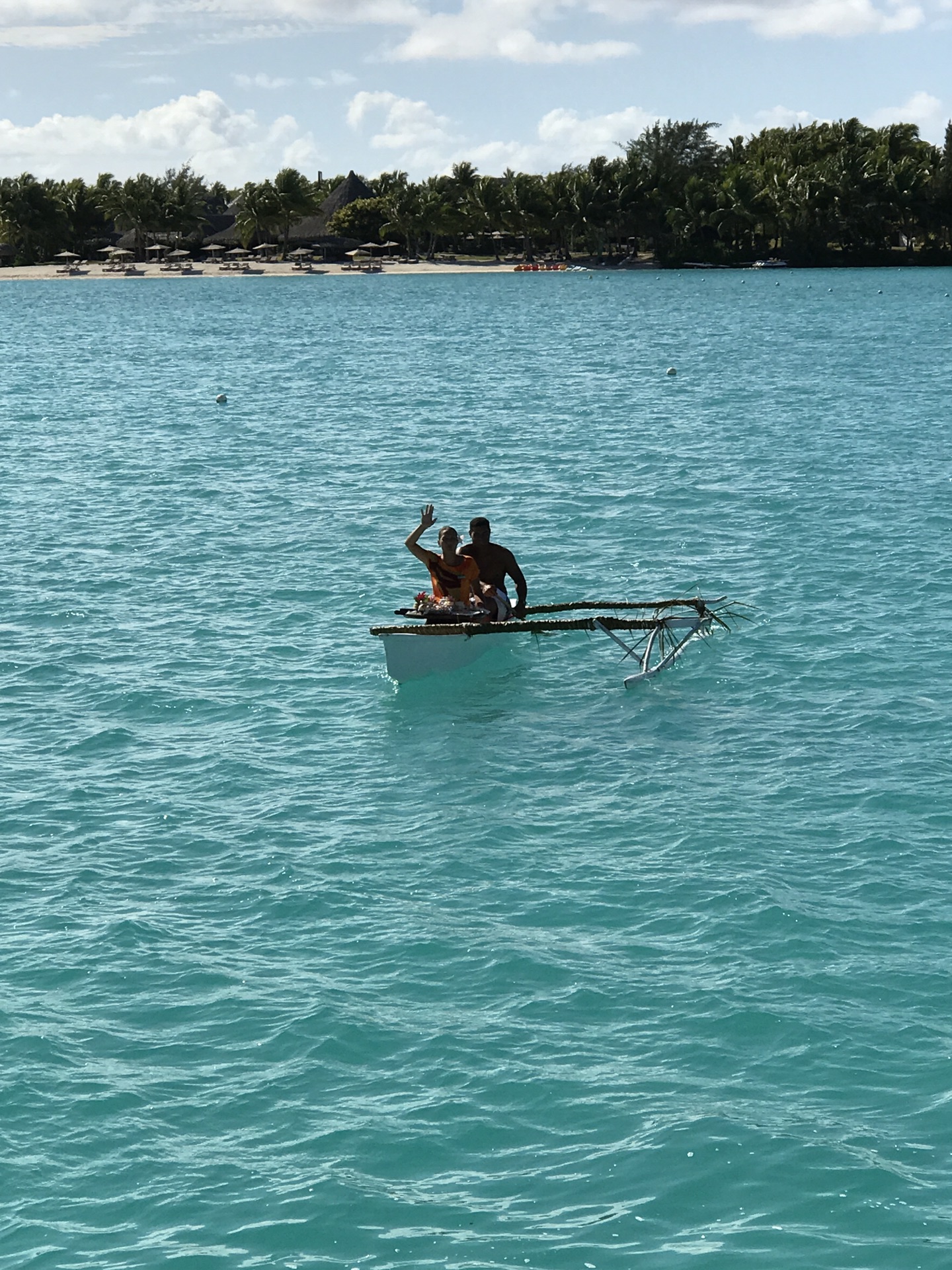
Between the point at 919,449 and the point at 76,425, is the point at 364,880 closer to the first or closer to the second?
the point at 919,449

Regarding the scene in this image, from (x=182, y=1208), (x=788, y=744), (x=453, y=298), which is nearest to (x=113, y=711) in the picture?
(x=788, y=744)

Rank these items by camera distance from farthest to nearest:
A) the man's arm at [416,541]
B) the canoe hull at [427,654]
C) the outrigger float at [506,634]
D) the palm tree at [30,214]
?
the palm tree at [30,214]
the canoe hull at [427,654]
the outrigger float at [506,634]
the man's arm at [416,541]

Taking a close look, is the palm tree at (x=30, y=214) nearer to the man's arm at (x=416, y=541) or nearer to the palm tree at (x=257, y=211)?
the palm tree at (x=257, y=211)

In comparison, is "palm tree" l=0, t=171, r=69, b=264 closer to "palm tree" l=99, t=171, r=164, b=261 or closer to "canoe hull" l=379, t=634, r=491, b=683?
"palm tree" l=99, t=171, r=164, b=261

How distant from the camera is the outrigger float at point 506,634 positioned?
19.6 metres

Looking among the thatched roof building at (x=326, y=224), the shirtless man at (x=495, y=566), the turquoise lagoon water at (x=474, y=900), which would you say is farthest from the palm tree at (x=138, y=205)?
the shirtless man at (x=495, y=566)

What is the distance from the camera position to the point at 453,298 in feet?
434

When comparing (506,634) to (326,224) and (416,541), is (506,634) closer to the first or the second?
(416,541)

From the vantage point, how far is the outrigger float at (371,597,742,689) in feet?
64.3

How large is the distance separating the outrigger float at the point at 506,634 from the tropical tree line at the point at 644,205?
476 feet

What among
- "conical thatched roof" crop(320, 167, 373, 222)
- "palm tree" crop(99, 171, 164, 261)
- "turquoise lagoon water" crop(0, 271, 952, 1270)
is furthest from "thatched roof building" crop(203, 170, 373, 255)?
"turquoise lagoon water" crop(0, 271, 952, 1270)

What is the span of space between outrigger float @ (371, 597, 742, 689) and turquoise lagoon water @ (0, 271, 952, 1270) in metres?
0.36

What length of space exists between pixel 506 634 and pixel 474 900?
7.08 metres

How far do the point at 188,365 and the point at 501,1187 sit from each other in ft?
224
